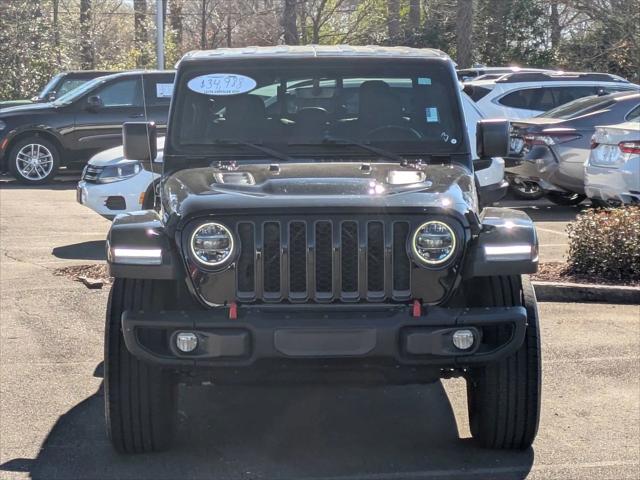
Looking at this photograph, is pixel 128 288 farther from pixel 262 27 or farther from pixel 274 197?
pixel 262 27

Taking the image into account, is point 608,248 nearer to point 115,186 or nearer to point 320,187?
point 320,187

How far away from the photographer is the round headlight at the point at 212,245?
4.59 metres

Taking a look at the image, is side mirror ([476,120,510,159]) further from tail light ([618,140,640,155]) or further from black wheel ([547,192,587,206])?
black wheel ([547,192,587,206])

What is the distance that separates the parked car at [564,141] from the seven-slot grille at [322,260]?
30.2 ft

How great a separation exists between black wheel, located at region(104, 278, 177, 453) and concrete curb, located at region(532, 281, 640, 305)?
4381 millimetres

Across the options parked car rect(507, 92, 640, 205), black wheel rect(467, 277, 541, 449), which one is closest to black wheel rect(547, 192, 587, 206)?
parked car rect(507, 92, 640, 205)

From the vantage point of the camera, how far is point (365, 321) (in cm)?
449

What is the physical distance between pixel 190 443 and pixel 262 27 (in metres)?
29.4

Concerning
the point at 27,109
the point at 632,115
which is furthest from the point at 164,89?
the point at 632,115

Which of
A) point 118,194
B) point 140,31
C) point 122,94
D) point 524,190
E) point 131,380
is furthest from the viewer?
point 140,31

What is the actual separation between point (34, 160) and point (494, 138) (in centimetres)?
1276

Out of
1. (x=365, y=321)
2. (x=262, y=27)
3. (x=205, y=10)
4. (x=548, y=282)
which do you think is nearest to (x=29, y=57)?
(x=205, y=10)

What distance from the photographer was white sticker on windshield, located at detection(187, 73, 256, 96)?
19.3 ft

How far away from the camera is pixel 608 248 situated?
8.93 metres
